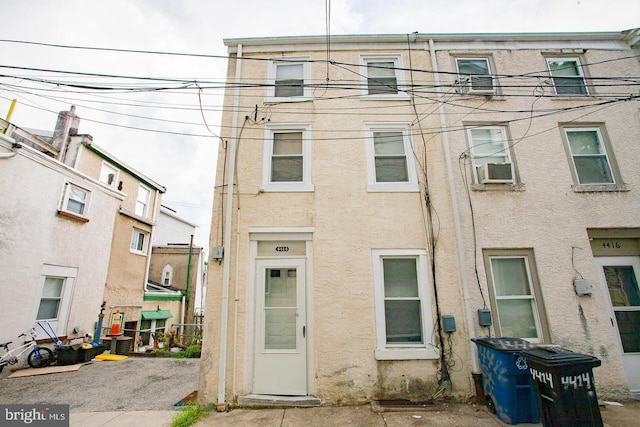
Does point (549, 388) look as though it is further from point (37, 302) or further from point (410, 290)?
point (37, 302)

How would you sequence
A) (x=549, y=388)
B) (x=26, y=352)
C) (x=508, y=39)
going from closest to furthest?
(x=549, y=388), (x=508, y=39), (x=26, y=352)

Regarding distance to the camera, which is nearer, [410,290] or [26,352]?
[410,290]

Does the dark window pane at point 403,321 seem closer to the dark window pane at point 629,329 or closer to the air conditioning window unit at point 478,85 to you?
the dark window pane at point 629,329

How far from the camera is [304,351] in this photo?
Result: 532 centimetres

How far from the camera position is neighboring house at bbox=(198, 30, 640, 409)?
17.2 feet

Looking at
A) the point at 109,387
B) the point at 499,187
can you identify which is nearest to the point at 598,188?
the point at 499,187

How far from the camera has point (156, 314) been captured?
14.5 m

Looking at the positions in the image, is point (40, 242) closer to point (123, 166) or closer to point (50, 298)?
point (50, 298)

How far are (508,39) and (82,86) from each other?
9.50m

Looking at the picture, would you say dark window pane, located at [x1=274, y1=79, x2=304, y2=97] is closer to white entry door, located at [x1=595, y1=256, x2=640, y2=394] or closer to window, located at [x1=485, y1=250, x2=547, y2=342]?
window, located at [x1=485, y1=250, x2=547, y2=342]

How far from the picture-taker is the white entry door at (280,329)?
5.20m

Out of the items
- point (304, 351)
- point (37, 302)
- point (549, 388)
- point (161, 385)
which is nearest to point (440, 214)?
point (549, 388)

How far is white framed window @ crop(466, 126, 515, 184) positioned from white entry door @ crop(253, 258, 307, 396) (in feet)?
13.8

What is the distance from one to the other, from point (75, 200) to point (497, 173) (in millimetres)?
12942
